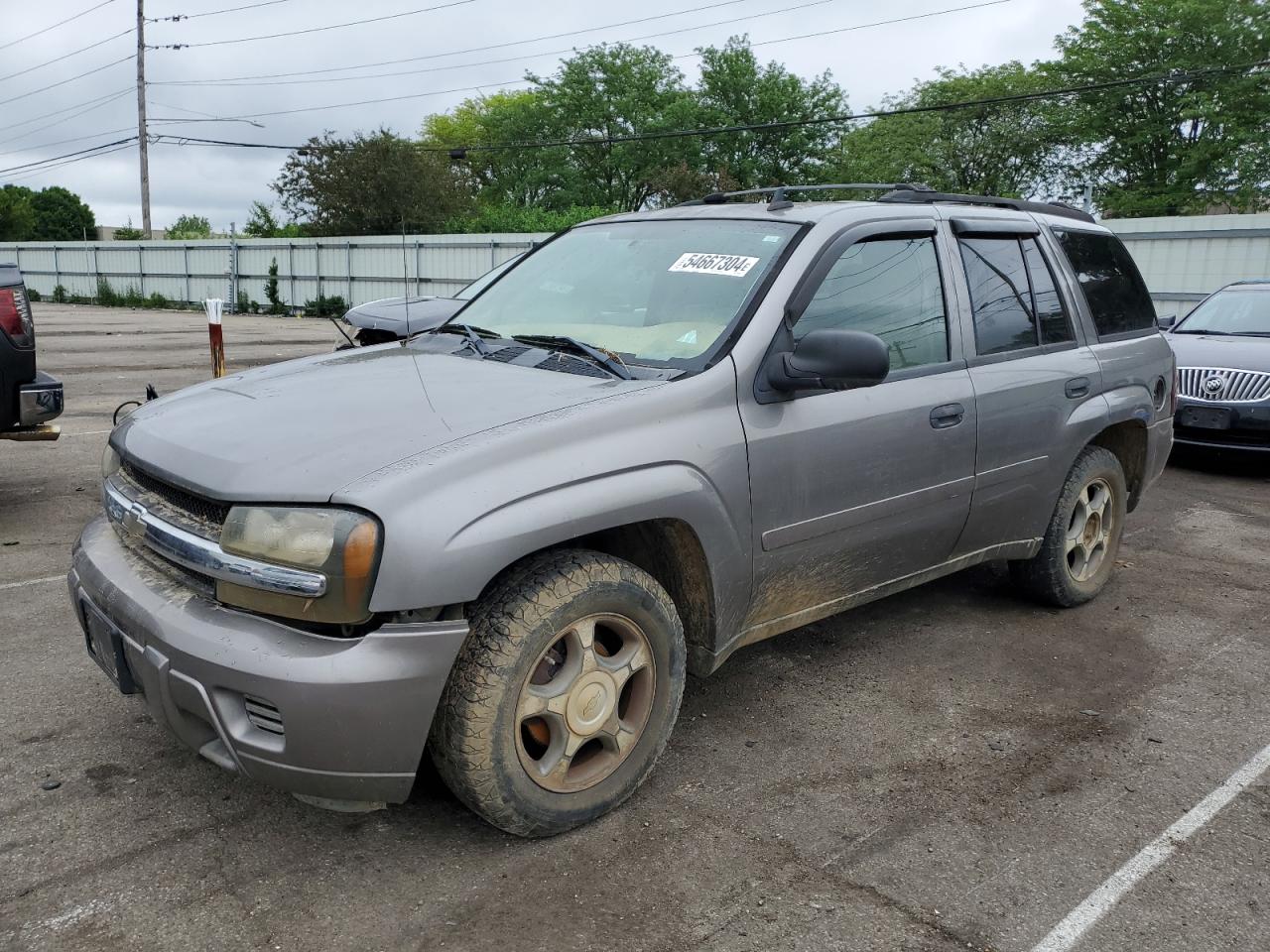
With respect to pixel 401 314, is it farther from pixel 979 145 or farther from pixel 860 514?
pixel 979 145

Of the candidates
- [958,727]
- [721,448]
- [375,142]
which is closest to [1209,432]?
[958,727]

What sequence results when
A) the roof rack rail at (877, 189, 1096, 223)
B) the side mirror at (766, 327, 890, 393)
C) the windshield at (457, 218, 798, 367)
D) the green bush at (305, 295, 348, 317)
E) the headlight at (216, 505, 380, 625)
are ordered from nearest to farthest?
the headlight at (216, 505, 380, 625)
the side mirror at (766, 327, 890, 393)
the windshield at (457, 218, 798, 367)
the roof rack rail at (877, 189, 1096, 223)
the green bush at (305, 295, 348, 317)

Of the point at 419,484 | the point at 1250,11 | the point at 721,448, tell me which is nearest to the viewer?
the point at 419,484

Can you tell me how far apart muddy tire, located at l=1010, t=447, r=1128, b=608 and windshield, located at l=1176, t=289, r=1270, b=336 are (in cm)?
521

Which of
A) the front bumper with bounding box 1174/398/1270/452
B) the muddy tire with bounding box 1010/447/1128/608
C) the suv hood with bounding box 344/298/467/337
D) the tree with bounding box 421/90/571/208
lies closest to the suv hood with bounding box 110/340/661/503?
the muddy tire with bounding box 1010/447/1128/608

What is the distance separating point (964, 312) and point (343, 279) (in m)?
28.5

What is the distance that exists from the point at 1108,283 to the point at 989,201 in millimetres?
775

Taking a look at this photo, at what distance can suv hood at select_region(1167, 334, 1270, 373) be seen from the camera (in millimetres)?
8289

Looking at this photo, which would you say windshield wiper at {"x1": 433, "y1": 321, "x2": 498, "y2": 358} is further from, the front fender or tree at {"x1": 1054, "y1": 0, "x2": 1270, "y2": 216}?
tree at {"x1": 1054, "y1": 0, "x2": 1270, "y2": 216}

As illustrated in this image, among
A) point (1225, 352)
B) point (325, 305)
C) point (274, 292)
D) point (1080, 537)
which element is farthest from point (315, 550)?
point (274, 292)

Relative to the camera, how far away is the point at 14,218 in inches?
2721

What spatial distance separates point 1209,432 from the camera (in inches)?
331

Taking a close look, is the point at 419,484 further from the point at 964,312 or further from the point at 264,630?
the point at 964,312

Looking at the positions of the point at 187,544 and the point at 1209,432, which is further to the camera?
the point at 1209,432
